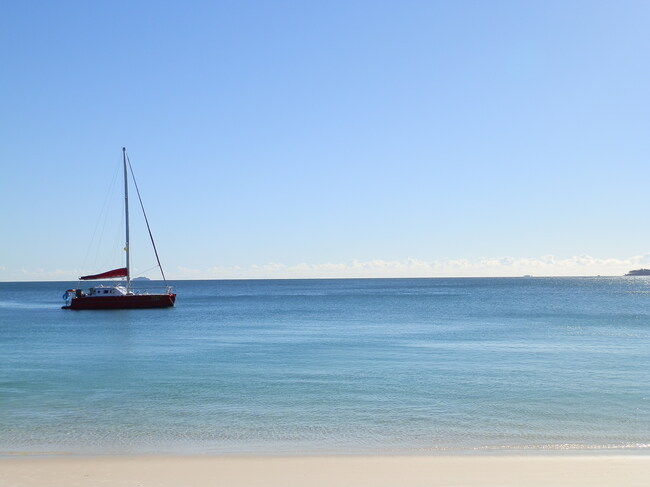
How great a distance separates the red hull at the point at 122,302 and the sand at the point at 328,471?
55.0 m

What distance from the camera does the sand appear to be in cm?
1116

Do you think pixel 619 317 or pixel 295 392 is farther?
pixel 619 317

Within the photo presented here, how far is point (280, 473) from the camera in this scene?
11.8 m

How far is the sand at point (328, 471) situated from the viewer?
11.2 m

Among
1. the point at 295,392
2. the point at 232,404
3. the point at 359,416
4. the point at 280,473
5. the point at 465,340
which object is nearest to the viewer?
the point at 280,473

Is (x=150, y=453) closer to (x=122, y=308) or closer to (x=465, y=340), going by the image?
(x=465, y=340)

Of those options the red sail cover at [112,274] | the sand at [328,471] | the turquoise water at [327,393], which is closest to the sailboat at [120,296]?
the red sail cover at [112,274]

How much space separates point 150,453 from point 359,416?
607cm

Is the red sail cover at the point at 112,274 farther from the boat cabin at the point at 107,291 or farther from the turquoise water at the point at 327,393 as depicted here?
the turquoise water at the point at 327,393

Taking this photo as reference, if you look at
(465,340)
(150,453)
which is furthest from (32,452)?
(465,340)

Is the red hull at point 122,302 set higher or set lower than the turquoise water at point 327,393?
higher

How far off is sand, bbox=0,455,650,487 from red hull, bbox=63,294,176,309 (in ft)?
181

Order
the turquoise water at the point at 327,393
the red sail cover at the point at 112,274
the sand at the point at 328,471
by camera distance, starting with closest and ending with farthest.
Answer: the sand at the point at 328,471
the turquoise water at the point at 327,393
the red sail cover at the point at 112,274

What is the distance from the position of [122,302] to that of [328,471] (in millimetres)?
58603
